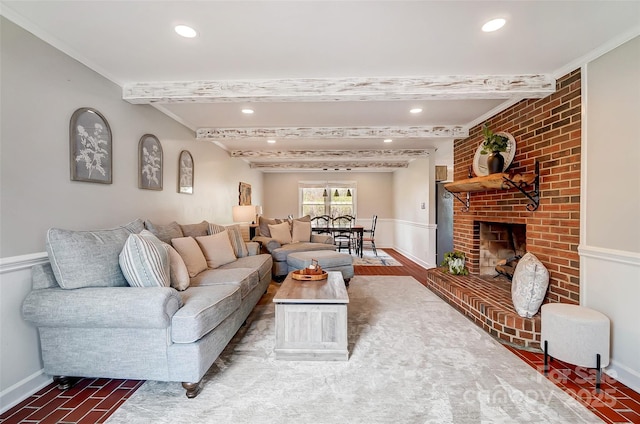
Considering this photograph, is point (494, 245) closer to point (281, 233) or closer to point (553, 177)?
point (553, 177)

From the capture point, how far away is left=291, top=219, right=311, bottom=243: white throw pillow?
226 inches

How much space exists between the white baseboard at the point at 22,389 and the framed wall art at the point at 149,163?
1.74 metres

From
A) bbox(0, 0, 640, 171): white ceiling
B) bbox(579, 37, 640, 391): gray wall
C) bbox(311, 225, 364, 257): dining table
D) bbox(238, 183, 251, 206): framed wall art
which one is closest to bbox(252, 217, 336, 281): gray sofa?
bbox(311, 225, 364, 257): dining table

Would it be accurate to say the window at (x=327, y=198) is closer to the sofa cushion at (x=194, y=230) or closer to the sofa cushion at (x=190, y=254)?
the sofa cushion at (x=194, y=230)

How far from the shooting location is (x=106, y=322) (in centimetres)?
175

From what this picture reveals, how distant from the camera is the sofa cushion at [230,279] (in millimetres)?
2588

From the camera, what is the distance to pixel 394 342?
2.54 metres

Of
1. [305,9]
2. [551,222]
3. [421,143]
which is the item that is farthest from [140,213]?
[421,143]

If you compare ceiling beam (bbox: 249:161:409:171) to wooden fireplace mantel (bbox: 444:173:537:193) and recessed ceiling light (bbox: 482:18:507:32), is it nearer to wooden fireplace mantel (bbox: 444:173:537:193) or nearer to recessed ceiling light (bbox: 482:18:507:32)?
wooden fireplace mantel (bbox: 444:173:537:193)

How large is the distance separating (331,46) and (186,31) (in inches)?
39.4

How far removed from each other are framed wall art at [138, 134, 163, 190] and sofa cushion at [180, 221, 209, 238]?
21.3 inches

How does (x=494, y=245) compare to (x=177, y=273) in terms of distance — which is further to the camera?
(x=494, y=245)

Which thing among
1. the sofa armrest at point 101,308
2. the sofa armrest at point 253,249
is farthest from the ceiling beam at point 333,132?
the sofa armrest at point 101,308

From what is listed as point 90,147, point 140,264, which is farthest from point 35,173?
point 140,264
